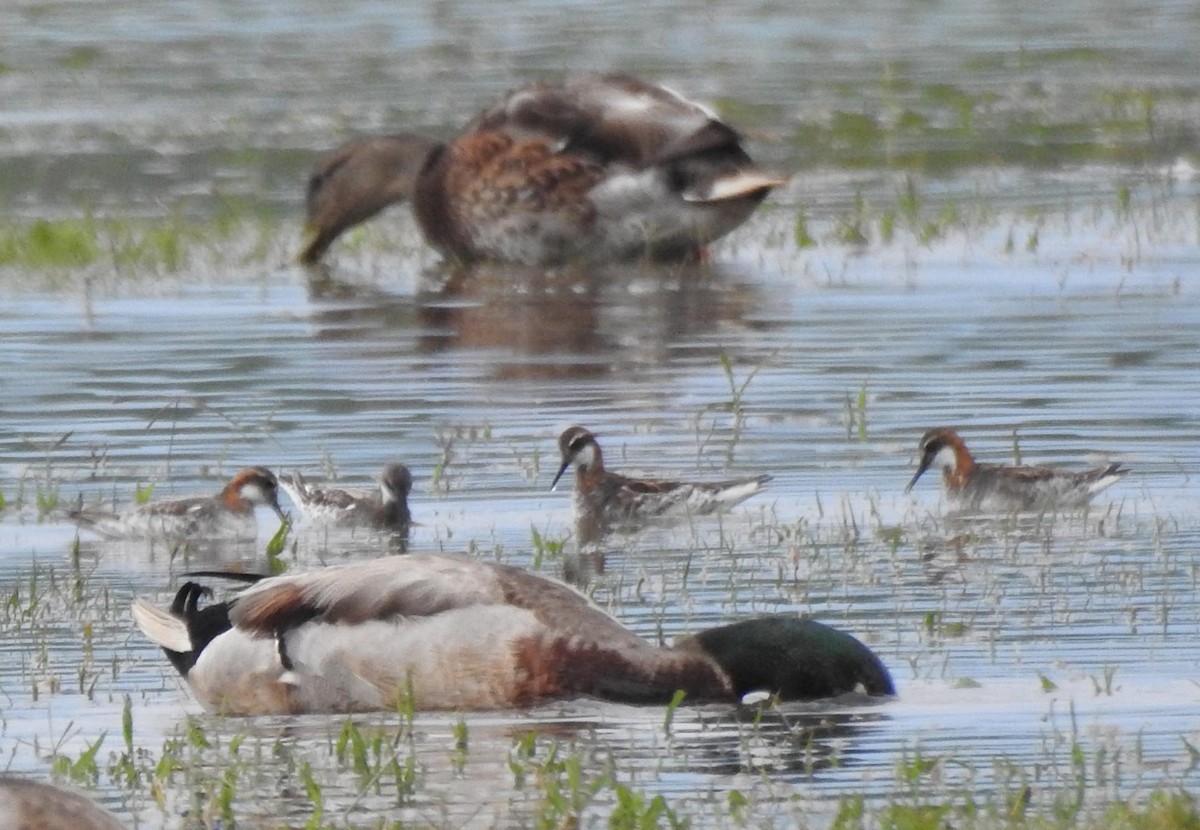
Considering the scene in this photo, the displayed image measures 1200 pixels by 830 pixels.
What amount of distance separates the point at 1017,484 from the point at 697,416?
2050 mm

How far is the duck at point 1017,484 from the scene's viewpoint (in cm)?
1064

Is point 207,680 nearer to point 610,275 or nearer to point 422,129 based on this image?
point 610,275

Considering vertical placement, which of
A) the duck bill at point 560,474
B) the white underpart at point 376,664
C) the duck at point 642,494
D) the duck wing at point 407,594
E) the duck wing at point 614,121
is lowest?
the white underpart at point 376,664

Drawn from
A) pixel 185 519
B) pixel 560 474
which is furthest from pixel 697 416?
pixel 185 519

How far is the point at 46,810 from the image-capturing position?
504 centimetres

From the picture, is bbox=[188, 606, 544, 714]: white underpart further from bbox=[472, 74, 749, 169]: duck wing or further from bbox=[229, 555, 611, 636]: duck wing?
bbox=[472, 74, 749, 169]: duck wing

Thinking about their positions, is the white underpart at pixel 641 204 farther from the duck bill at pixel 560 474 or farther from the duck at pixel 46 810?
the duck at pixel 46 810

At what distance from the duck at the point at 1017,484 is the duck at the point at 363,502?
1737mm

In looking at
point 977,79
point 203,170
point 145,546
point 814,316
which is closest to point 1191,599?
point 145,546

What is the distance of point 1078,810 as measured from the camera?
6.57 meters

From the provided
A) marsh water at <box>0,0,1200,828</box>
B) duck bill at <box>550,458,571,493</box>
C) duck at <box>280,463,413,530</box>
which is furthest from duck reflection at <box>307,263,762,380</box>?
duck at <box>280,463,413,530</box>

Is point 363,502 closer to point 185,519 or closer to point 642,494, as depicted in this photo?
point 185,519

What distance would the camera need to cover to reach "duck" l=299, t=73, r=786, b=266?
18016 mm

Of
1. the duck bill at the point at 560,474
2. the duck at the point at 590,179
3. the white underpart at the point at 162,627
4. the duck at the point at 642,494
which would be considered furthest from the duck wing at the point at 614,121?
the white underpart at the point at 162,627
